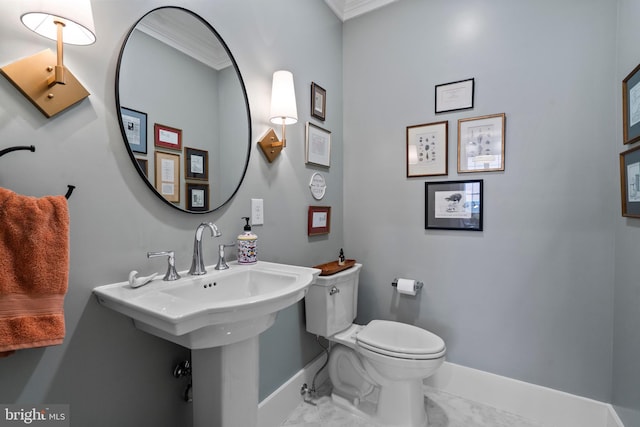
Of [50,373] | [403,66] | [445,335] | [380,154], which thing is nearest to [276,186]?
[380,154]

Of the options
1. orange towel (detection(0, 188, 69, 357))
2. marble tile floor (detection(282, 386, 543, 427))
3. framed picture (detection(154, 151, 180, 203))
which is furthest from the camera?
marble tile floor (detection(282, 386, 543, 427))

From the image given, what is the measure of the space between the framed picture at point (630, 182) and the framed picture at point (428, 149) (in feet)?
2.65

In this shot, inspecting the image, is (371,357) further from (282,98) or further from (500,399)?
(282,98)

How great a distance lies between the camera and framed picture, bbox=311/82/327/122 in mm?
1892

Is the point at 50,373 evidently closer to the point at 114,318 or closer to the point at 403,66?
the point at 114,318

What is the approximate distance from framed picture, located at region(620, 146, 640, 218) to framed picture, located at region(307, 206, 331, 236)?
5.05 feet

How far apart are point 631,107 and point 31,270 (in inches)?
89.8

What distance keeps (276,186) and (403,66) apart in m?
1.27

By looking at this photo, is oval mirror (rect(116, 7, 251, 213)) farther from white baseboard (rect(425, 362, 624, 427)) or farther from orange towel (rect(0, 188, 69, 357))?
white baseboard (rect(425, 362, 624, 427))

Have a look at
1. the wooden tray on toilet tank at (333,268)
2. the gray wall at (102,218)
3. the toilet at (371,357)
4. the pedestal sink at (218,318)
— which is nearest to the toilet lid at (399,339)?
the toilet at (371,357)

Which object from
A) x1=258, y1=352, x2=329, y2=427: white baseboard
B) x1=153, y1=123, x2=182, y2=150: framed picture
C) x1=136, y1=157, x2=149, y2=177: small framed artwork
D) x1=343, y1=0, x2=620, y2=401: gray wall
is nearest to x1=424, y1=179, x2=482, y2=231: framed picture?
x1=343, y1=0, x2=620, y2=401: gray wall

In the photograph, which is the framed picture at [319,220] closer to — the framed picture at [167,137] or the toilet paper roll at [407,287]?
the toilet paper roll at [407,287]

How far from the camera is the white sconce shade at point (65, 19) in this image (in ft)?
2.40

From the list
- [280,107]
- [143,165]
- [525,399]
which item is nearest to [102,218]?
[143,165]
